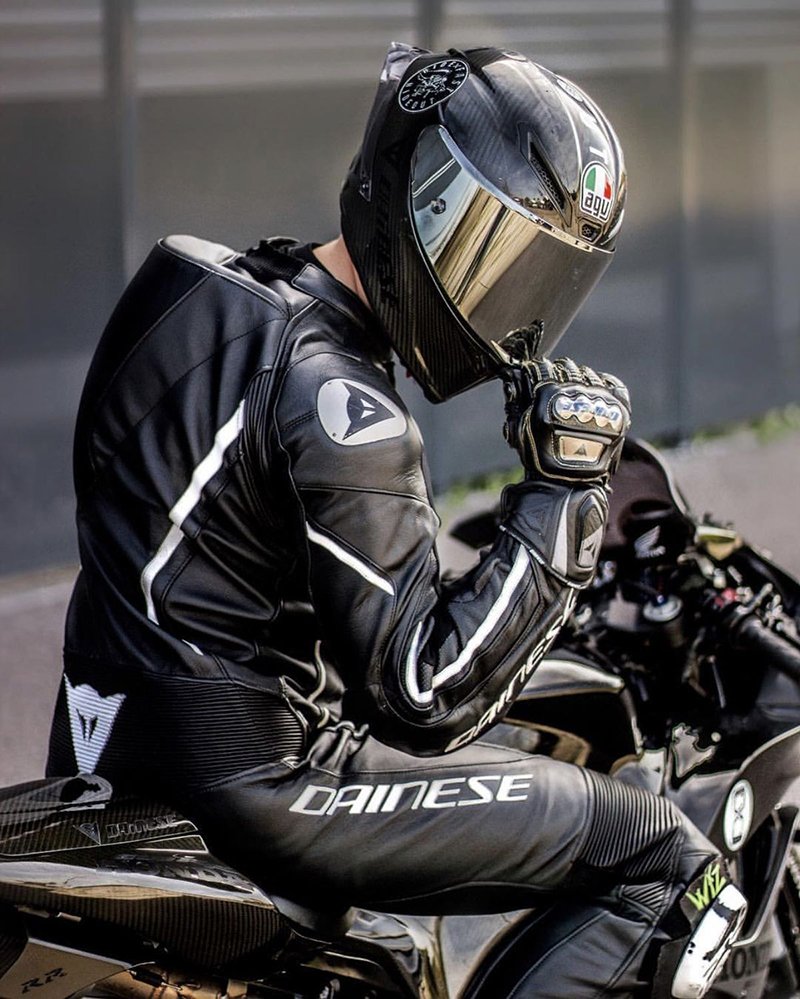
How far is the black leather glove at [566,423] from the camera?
2.28 m

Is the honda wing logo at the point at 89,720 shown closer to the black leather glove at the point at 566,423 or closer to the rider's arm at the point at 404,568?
the rider's arm at the point at 404,568

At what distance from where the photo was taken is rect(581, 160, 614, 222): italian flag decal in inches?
94.9

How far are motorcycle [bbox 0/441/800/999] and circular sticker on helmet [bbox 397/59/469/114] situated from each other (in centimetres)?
82

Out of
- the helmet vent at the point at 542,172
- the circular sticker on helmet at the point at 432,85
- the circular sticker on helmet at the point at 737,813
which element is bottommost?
the circular sticker on helmet at the point at 737,813

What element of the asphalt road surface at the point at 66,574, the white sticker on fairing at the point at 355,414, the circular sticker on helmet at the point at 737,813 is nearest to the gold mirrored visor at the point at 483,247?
the white sticker on fairing at the point at 355,414

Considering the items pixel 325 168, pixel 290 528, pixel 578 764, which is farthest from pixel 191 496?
pixel 325 168

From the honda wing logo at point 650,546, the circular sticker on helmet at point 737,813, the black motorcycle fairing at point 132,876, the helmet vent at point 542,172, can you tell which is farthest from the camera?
the honda wing logo at point 650,546

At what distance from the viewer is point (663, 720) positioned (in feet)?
9.45

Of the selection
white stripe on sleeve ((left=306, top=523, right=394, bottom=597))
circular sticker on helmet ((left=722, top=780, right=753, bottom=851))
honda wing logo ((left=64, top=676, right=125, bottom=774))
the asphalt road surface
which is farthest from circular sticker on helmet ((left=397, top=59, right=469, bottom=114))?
the asphalt road surface

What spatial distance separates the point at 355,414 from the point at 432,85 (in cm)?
59

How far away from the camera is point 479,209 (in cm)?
239

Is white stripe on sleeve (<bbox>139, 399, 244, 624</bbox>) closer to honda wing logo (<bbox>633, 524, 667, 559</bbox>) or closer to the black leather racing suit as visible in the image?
the black leather racing suit

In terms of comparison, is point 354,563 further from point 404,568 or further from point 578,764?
point 578,764

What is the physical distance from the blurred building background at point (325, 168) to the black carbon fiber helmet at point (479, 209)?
11.2ft
